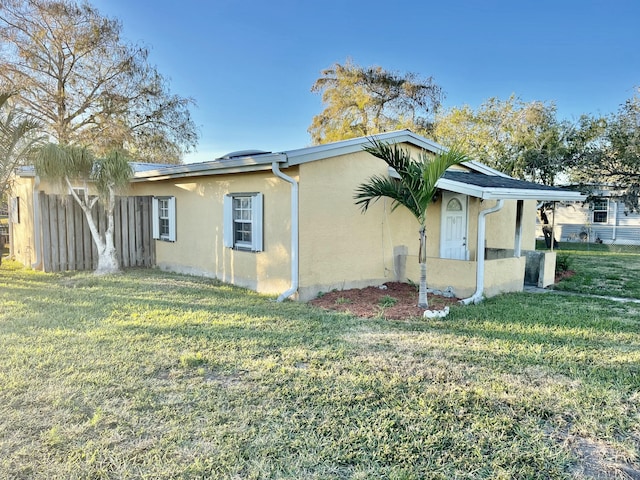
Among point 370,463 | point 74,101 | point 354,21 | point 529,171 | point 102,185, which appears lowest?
point 370,463

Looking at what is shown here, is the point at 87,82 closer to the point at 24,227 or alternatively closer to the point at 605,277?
the point at 24,227

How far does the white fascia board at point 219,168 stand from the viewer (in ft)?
24.3

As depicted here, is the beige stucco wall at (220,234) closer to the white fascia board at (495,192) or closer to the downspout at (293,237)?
the downspout at (293,237)

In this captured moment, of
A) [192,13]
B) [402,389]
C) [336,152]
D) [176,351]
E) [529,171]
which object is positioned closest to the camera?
[402,389]

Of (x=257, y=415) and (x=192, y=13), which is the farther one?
(x=192, y=13)

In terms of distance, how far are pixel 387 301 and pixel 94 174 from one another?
23.7 ft

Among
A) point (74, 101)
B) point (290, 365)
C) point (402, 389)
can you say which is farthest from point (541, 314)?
point (74, 101)

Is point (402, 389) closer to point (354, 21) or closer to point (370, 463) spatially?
point (370, 463)

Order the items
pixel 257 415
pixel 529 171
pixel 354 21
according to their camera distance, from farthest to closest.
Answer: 1. pixel 529 171
2. pixel 354 21
3. pixel 257 415

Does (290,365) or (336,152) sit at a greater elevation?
(336,152)

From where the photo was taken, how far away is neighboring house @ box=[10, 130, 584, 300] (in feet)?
25.2

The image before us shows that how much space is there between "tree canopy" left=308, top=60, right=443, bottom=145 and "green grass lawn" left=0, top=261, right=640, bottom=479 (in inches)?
965

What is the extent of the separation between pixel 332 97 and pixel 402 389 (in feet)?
94.6

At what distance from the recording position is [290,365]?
4477 mm
